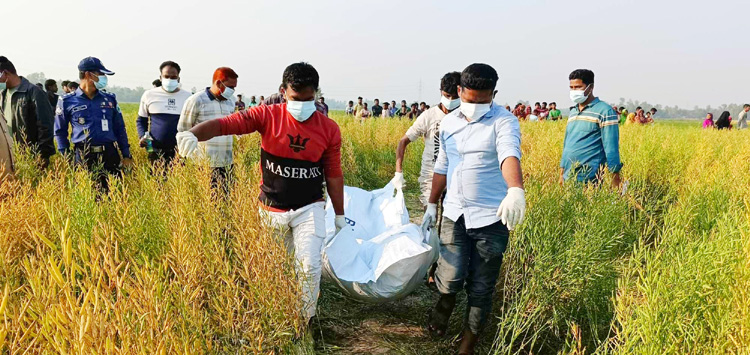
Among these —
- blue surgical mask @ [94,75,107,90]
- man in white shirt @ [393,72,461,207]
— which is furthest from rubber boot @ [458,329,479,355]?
blue surgical mask @ [94,75,107,90]

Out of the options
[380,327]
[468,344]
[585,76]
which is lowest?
[380,327]

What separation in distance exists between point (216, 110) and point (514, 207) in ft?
8.94

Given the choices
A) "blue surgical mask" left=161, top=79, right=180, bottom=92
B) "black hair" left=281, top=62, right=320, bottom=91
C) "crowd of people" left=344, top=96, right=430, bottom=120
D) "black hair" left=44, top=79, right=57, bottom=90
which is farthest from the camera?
"crowd of people" left=344, top=96, right=430, bottom=120

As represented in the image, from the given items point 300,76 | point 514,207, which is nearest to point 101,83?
point 300,76

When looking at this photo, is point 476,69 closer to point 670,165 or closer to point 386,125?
point 670,165

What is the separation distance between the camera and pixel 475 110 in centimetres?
226

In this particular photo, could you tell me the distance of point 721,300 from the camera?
5.41ft

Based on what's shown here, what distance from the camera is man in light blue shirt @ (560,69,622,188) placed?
3.36 metres

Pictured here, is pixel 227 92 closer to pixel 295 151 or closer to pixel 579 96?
pixel 295 151

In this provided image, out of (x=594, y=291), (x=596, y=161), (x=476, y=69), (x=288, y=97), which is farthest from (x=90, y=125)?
(x=596, y=161)

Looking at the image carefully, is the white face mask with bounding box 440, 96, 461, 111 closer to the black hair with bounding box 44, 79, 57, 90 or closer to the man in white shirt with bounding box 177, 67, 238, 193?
the man in white shirt with bounding box 177, 67, 238, 193

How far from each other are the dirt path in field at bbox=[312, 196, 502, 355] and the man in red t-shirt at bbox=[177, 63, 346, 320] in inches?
15.5

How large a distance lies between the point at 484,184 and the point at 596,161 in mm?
1795

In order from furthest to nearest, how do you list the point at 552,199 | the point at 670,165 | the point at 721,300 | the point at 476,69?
the point at 670,165, the point at 552,199, the point at 476,69, the point at 721,300
